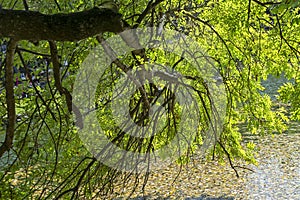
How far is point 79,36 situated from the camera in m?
1.14

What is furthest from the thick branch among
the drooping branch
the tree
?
the drooping branch

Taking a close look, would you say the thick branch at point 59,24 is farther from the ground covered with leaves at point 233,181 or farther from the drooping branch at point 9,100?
the ground covered with leaves at point 233,181

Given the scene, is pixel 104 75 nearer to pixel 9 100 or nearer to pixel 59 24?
pixel 9 100

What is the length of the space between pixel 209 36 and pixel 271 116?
2.94ft

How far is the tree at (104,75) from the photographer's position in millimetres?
1176

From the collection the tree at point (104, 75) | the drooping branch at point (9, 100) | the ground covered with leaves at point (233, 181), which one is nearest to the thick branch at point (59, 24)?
the tree at point (104, 75)

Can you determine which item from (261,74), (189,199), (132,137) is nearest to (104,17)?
(132,137)

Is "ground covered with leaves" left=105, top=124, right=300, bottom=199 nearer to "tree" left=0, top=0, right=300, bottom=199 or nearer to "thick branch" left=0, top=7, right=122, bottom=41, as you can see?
"tree" left=0, top=0, right=300, bottom=199

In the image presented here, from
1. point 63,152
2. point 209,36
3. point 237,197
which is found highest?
point 209,36

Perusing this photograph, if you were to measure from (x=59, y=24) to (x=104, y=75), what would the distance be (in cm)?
194

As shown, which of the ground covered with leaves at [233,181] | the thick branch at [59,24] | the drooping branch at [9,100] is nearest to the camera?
the thick branch at [59,24]

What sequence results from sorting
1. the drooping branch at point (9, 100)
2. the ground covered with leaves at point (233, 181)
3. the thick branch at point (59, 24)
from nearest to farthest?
1. the thick branch at point (59, 24)
2. the drooping branch at point (9, 100)
3. the ground covered with leaves at point (233, 181)

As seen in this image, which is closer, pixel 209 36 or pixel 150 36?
pixel 150 36

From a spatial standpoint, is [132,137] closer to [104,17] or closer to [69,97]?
[69,97]
